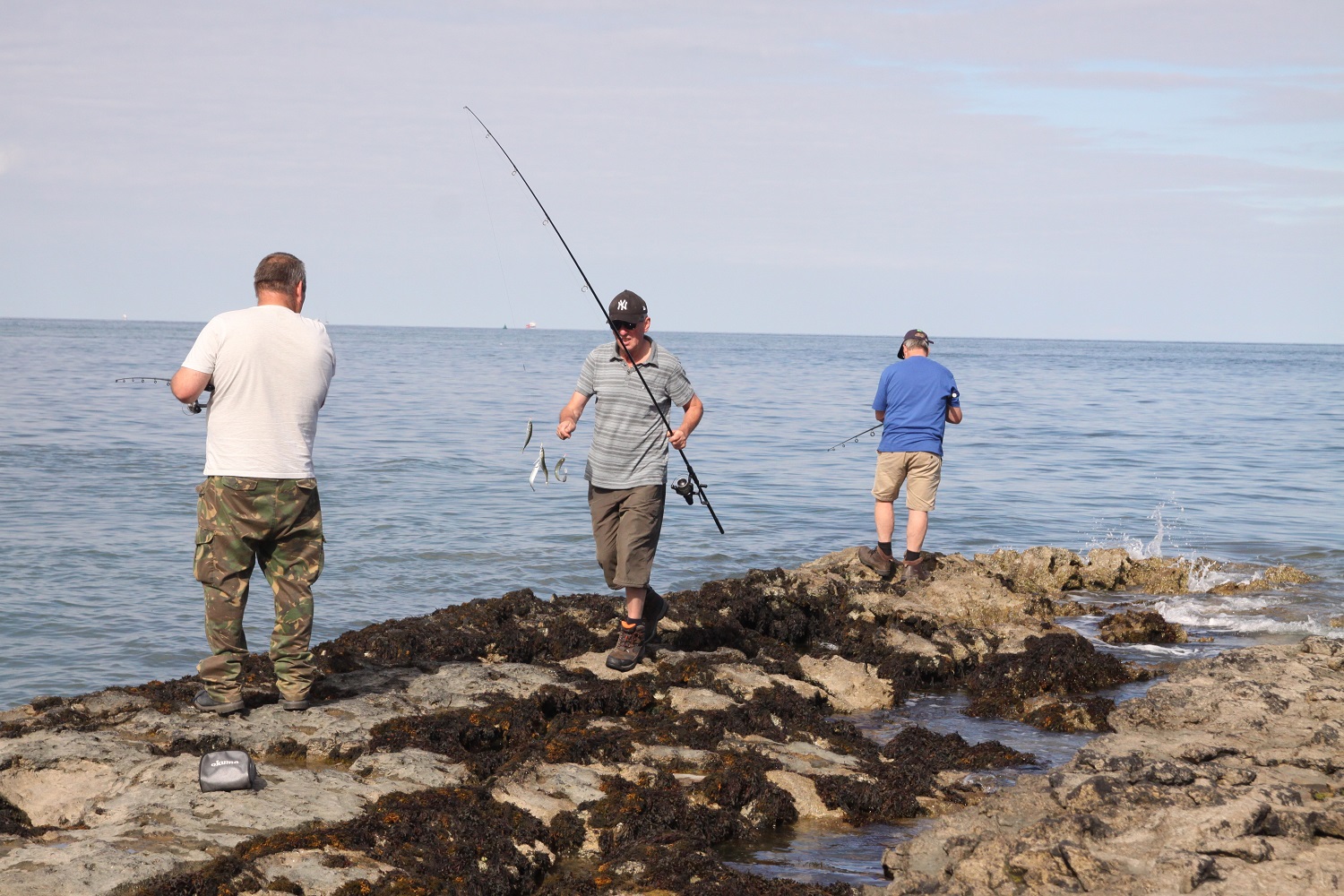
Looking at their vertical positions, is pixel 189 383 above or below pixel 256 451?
above

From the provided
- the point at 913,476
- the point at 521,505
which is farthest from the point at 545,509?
the point at 913,476

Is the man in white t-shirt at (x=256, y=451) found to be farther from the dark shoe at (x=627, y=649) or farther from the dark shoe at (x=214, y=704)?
the dark shoe at (x=627, y=649)

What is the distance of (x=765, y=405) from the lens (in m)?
35.6

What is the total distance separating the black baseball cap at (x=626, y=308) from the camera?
6.09 meters

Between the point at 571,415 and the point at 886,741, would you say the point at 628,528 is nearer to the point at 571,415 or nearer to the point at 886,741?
the point at 571,415

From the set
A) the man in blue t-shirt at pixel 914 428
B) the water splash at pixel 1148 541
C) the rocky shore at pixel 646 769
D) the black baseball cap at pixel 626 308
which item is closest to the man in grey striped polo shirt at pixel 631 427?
the black baseball cap at pixel 626 308

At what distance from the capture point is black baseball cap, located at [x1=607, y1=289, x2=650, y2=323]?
240 inches

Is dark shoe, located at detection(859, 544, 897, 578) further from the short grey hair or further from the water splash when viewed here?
the short grey hair

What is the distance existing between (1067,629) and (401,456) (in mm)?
14987

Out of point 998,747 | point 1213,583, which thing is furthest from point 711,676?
point 1213,583

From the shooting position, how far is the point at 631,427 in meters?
6.21

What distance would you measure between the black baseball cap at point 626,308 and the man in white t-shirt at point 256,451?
1549 millimetres

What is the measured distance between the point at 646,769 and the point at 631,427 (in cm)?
186

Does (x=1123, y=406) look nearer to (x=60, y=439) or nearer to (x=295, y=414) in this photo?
(x=60, y=439)
